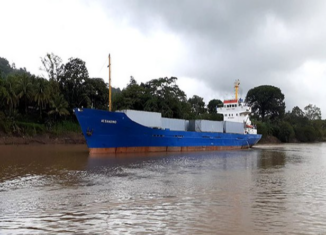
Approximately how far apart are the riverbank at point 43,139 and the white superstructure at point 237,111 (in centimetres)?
2273

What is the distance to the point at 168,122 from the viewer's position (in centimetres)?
3030

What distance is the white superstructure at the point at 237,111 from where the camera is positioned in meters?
42.1

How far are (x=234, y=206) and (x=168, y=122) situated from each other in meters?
22.5

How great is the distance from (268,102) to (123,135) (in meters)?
74.9

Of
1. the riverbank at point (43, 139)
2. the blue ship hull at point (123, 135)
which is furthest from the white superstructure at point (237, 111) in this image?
the riverbank at point (43, 139)

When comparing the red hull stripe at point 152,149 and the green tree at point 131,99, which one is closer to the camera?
the red hull stripe at point 152,149

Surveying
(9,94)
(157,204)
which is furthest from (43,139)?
(157,204)

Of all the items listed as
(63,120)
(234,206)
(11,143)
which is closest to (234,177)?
(234,206)

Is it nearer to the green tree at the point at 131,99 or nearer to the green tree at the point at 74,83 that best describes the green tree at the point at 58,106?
the green tree at the point at 74,83

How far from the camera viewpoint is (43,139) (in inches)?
1583

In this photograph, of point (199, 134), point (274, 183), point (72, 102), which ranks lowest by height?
point (274, 183)

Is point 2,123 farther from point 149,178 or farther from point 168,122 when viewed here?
point 149,178

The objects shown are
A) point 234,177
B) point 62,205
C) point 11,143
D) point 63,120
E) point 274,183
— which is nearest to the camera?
point 62,205

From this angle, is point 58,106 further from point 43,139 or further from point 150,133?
point 150,133
